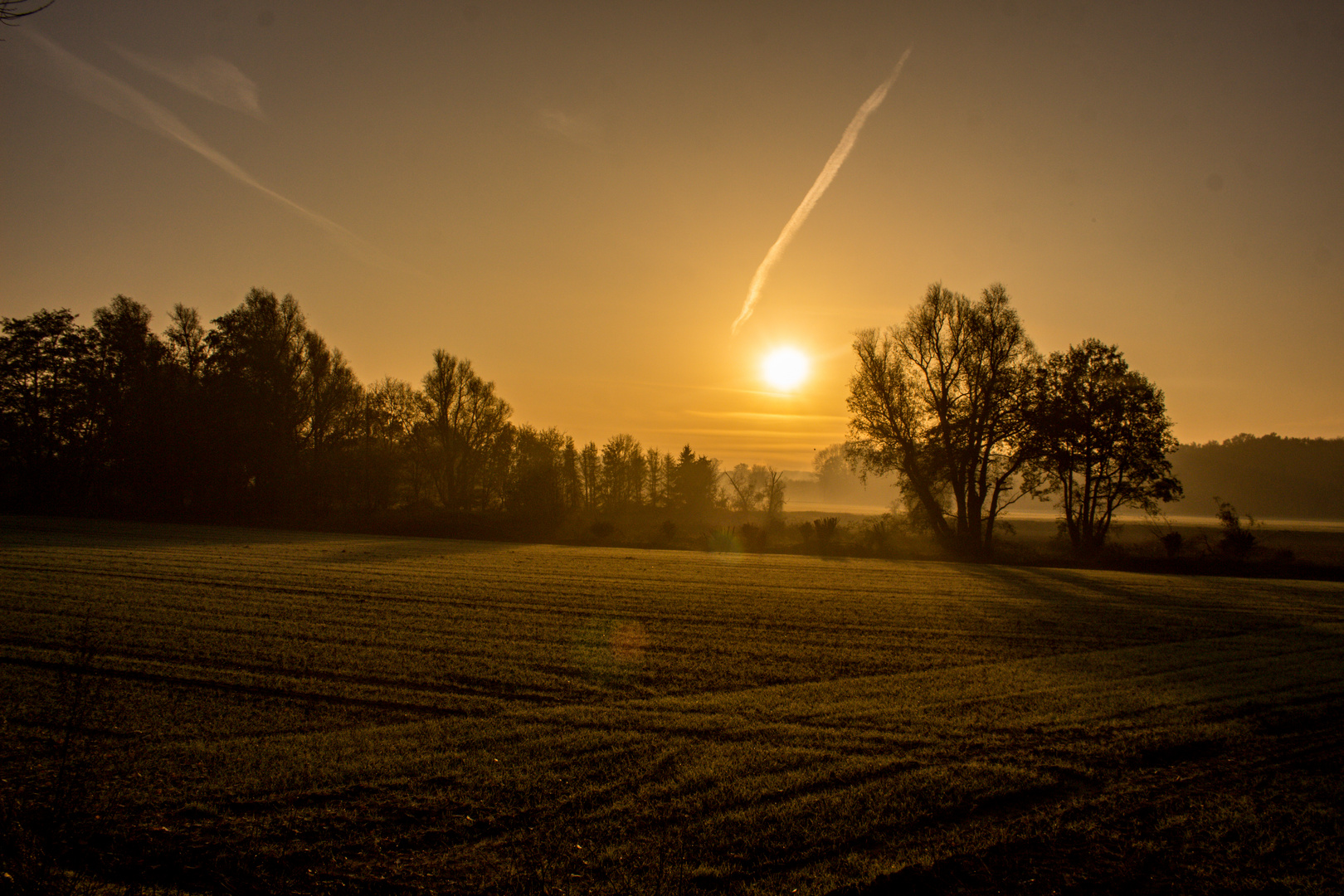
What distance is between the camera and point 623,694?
27.8 feet

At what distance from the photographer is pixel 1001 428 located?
122 ft

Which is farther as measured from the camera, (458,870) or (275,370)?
(275,370)

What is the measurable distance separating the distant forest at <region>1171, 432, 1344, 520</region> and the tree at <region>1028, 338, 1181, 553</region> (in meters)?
98.7

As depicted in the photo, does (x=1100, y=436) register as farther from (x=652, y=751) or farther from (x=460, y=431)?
(x=460, y=431)

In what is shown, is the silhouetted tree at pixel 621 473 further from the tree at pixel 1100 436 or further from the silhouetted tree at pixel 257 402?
the tree at pixel 1100 436

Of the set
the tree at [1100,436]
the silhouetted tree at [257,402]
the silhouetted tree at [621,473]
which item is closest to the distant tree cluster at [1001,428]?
the tree at [1100,436]

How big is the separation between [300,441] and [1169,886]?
56681 mm

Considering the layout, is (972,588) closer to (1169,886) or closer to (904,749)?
(904,749)

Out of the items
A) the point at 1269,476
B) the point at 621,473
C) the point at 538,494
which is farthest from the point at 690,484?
the point at 1269,476

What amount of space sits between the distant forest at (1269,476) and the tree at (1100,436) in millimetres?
98718

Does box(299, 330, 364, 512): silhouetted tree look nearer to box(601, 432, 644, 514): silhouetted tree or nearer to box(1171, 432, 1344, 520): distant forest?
box(601, 432, 644, 514): silhouetted tree

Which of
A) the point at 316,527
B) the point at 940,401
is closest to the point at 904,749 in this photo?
the point at 940,401

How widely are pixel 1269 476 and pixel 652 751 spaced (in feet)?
521

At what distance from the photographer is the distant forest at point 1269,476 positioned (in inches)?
4437
